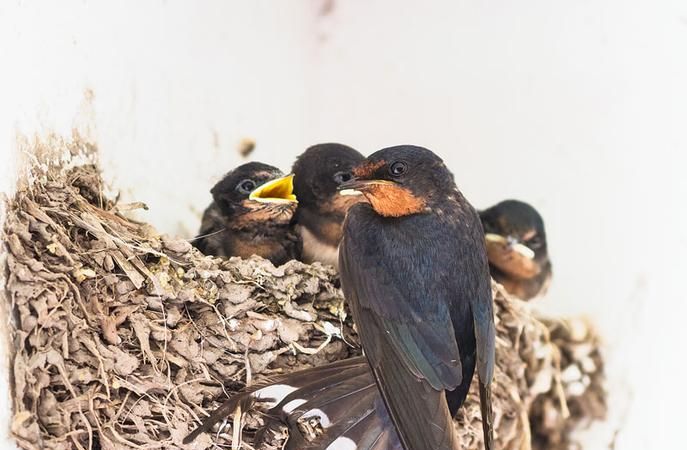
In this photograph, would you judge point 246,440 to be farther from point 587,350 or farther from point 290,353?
point 587,350

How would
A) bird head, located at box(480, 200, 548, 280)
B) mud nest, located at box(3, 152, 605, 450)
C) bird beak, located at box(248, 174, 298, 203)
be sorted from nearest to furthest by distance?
mud nest, located at box(3, 152, 605, 450) → bird beak, located at box(248, 174, 298, 203) → bird head, located at box(480, 200, 548, 280)

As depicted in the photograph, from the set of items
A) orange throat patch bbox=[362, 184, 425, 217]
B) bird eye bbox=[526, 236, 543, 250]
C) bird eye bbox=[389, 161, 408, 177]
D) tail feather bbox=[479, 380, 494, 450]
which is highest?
bird eye bbox=[389, 161, 408, 177]

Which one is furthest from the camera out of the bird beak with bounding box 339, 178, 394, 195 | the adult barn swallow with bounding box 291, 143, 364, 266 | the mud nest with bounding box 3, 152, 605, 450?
the adult barn swallow with bounding box 291, 143, 364, 266

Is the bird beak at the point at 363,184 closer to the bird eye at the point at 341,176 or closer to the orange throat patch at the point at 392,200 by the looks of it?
the orange throat patch at the point at 392,200

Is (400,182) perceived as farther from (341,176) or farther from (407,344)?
(341,176)

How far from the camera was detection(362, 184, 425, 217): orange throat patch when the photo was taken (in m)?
2.10

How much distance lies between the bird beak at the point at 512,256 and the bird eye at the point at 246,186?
802mm

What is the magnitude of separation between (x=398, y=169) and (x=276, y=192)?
525mm

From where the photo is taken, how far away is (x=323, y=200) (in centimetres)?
264

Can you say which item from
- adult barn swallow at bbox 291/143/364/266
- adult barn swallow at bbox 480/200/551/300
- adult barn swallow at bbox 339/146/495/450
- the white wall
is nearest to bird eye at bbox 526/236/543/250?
adult barn swallow at bbox 480/200/551/300

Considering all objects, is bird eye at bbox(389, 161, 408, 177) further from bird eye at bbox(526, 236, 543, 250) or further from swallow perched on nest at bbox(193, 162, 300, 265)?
bird eye at bbox(526, 236, 543, 250)

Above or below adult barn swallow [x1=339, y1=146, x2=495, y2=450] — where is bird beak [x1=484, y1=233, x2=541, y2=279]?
below

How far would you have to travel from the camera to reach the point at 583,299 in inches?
116

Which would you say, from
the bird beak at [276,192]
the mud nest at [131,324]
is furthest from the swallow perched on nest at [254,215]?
the mud nest at [131,324]
